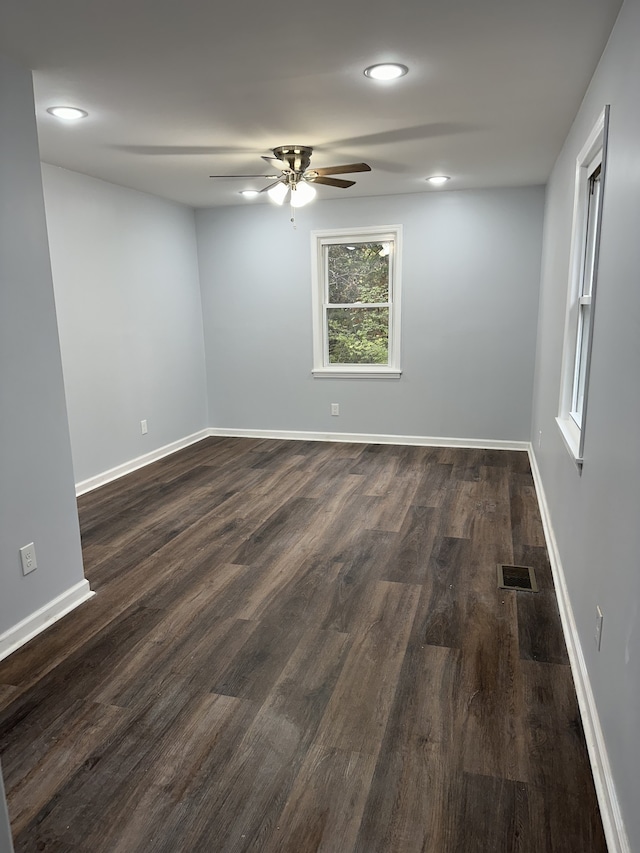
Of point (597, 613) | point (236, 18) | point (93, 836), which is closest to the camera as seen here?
point (93, 836)

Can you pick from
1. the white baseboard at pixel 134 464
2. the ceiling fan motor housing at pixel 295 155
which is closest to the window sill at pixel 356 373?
the white baseboard at pixel 134 464

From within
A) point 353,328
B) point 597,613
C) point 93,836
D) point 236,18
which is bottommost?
point 93,836

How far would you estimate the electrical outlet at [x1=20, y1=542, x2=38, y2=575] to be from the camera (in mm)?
2508

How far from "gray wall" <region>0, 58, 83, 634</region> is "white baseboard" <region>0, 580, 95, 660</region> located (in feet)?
0.10

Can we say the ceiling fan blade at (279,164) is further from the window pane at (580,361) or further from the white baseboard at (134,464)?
the white baseboard at (134,464)

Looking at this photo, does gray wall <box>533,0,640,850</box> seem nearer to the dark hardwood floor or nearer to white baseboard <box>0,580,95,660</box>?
the dark hardwood floor

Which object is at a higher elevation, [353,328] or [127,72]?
[127,72]

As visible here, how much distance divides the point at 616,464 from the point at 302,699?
4.50 feet

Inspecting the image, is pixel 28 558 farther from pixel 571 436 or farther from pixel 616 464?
pixel 571 436

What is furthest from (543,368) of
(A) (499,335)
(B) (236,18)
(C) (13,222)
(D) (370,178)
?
(C) (13,222)

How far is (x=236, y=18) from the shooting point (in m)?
2.01

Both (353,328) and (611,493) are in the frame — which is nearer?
(611,493)

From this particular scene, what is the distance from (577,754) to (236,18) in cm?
272

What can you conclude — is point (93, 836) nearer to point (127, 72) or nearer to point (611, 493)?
point (611, 493)
